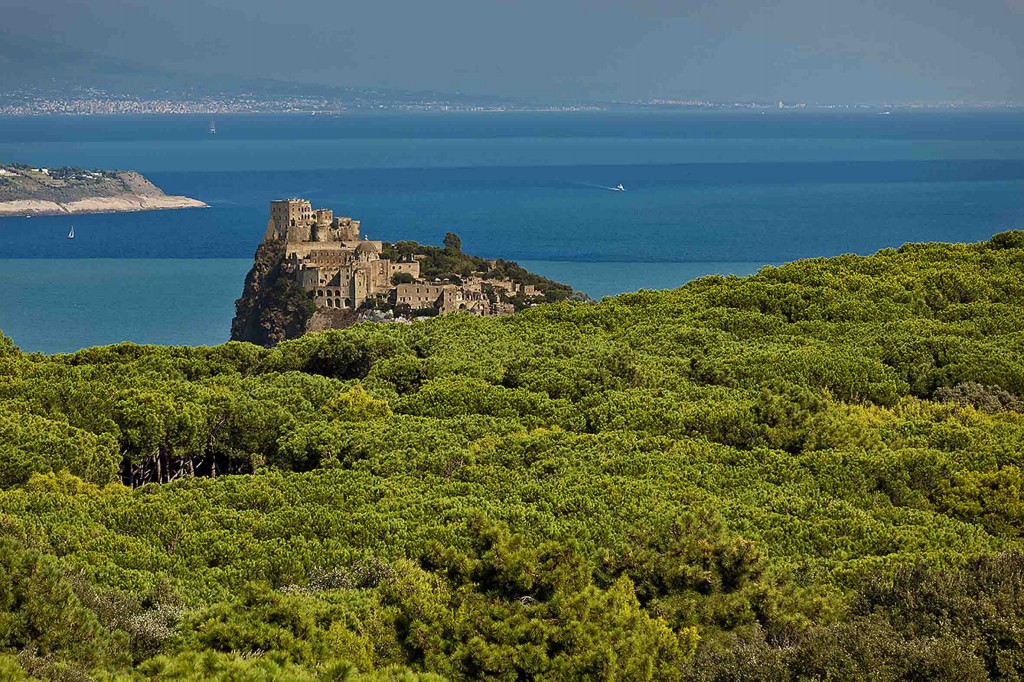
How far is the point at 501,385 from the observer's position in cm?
2211

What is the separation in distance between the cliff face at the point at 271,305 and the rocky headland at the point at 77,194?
63.5 m

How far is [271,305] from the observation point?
229 ft

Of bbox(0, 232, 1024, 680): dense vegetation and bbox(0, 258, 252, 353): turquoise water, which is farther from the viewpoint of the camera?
bbox(0, 258, 252, 353): turquoise water

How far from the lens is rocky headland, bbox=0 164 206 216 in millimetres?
135625

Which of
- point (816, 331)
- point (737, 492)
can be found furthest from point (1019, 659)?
point (816, 331)

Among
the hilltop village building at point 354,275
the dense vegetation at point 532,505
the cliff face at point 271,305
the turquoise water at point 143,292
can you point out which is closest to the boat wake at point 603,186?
the turquoise water at point 143,292

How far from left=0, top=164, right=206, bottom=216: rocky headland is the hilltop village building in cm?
6127

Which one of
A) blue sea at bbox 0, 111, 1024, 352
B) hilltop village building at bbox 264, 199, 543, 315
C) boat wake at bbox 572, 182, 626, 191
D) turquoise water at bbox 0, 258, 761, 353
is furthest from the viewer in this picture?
boat wake at bbox 572, 182, 626, 191

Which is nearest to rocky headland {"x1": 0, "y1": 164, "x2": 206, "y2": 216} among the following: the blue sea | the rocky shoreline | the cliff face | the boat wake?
the rocky shoreline

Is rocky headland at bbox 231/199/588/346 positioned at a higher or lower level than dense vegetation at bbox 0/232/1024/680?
lower

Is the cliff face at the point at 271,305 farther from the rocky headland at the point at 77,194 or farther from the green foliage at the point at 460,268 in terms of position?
the rocky headland at the point at 77,194

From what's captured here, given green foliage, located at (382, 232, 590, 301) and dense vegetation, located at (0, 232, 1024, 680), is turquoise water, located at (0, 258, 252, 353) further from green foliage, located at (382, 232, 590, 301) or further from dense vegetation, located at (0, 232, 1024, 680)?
dense vegetation, located at (0, 232, 1024, 680)

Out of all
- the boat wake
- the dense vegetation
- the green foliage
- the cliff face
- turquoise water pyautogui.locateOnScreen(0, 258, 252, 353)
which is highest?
the dense vegetation

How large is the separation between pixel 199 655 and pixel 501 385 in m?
12.9
